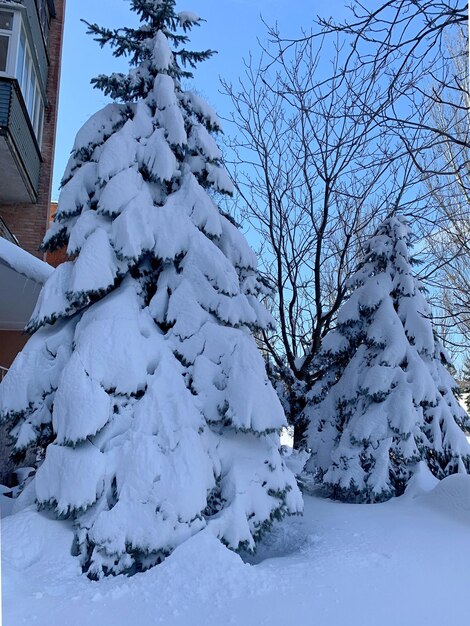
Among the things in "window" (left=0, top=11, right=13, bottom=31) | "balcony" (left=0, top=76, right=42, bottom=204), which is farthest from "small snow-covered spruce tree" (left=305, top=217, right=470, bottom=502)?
"window" (left=0, top=11, right=13, bottom=31)

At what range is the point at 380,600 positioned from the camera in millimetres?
3123

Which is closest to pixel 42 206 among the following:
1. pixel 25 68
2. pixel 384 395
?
pixel 25 68

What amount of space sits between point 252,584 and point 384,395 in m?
4.56

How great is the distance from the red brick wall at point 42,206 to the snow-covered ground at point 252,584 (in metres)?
10.0

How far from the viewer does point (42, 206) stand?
42.7 feet

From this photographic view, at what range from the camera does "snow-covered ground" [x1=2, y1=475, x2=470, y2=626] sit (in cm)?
289

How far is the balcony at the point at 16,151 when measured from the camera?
930 centimetres

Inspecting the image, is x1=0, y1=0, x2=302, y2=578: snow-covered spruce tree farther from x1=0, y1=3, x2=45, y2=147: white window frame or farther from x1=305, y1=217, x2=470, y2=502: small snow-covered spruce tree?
x1=0, y1=3, x2=45, y2=147: white window frame

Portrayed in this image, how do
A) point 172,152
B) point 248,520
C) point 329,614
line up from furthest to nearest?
point 172,152
point 248,520
point 329,614

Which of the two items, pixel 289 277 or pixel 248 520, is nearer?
pixel 248 520

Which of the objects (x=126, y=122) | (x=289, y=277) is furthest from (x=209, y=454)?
(x=289, y=277)

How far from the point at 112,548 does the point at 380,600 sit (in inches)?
68.5

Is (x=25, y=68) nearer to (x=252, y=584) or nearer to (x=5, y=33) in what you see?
(x=5, y=33)

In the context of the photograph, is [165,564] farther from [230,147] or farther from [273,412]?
[230,147]
